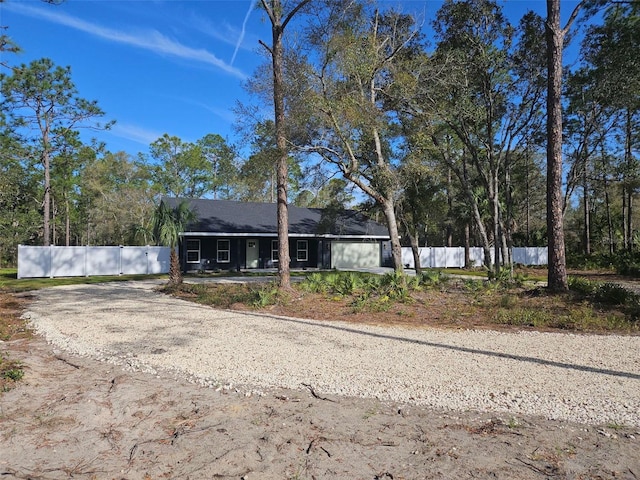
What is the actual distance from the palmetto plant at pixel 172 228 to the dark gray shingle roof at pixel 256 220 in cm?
761

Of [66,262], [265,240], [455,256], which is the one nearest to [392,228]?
[265,240]

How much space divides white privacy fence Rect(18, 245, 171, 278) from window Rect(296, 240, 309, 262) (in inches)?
314

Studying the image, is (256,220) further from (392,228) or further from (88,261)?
(392,228)

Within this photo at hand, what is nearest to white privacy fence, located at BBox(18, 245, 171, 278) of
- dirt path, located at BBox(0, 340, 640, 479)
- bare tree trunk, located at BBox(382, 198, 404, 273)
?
bare tree trunk, located at BBox(382, 198, 404, 273)

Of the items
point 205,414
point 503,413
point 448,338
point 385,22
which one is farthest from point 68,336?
point 385,22

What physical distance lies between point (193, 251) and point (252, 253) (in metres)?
3.67

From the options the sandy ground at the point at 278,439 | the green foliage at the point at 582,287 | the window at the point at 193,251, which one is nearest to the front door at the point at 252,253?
the window at the point at 193,251

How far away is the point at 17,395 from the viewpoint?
4.33 metres

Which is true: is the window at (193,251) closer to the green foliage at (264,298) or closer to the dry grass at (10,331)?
the dry grass at (10,331)

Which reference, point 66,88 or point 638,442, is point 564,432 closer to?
point 638,442

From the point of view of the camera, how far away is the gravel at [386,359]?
→ 14.1 ft

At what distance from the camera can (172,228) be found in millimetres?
15320

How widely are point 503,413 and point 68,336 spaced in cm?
698

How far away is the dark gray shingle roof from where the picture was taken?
24888 millimetres
